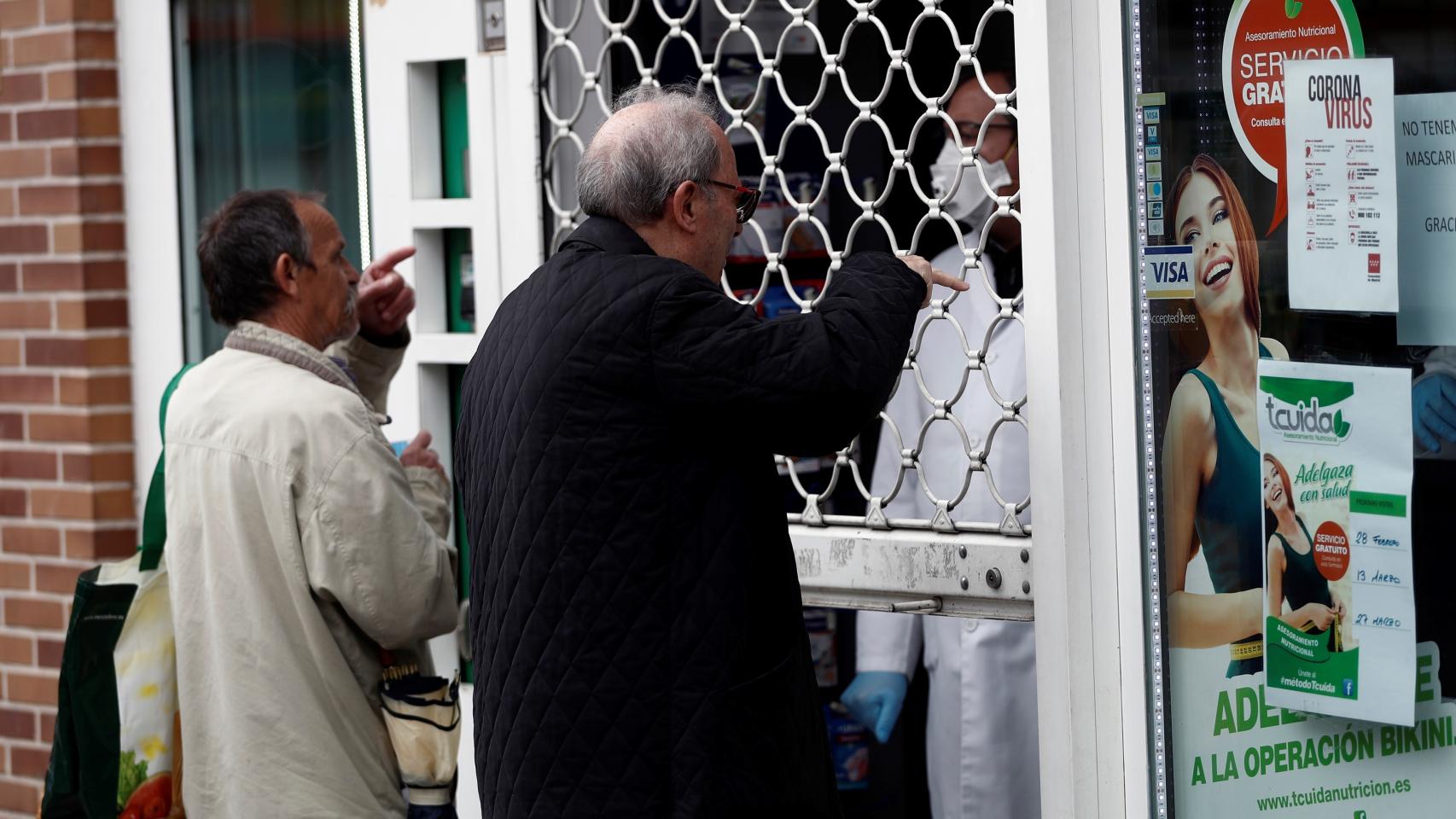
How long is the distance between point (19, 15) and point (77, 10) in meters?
0.16

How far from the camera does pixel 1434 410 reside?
221 cm

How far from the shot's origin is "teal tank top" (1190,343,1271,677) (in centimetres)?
240

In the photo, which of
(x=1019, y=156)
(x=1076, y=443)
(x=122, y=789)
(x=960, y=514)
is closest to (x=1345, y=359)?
(x=1076, y=443)

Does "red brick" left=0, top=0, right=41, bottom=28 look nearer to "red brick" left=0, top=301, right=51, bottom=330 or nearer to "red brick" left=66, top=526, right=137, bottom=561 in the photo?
"red brick" left=0, top=301, right=51, bottom=330

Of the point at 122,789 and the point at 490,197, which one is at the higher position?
the point at 490,197

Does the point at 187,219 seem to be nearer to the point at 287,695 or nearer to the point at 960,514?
the point at 287,695

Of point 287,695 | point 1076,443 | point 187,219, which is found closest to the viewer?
point 1076,443

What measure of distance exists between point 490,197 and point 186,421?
2.42ft

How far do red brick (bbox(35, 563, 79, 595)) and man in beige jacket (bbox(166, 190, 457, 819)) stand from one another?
1.09m

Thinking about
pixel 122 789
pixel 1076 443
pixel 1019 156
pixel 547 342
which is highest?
pixel 1019 156

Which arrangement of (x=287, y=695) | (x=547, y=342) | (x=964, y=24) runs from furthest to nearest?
(x=964, y=24) < (x=287, y=695) < (x=547, y=342)

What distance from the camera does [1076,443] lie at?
96.7 inches

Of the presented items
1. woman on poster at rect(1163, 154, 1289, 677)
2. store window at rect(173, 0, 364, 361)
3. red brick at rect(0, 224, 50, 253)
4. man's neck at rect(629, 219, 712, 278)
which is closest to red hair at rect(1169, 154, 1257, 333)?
woman on poster at rect(1163, 154, 1289, 677)

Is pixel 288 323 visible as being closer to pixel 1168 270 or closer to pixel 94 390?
pixel 94 390
